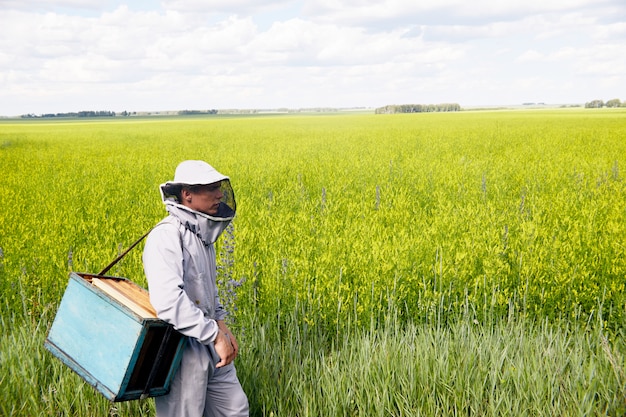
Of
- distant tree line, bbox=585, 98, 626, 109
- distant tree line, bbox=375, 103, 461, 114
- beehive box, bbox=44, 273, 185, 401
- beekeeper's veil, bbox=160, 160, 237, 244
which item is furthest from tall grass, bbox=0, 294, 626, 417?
distant tree line, bbox=585, 98, 626, 109

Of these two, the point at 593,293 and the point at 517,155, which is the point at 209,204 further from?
the point at 517,155

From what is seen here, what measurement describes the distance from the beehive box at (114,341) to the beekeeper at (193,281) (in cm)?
8

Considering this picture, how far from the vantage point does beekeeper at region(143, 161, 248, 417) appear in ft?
7.08

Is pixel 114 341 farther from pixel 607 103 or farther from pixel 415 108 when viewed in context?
pixel 607 103

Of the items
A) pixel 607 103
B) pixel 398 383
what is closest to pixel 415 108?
pixel 607 103

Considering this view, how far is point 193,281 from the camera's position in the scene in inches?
92.7

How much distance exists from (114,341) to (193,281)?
402 mm

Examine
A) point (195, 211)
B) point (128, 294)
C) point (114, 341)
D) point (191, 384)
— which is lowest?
point (191, 384)

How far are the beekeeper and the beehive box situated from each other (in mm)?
84

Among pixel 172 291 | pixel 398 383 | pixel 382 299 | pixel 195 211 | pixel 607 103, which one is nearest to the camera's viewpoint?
pixel 172 291

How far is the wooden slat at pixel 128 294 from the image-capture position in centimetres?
218

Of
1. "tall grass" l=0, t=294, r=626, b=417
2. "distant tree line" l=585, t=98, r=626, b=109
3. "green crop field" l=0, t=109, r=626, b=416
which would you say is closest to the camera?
"tall grass" l=0, t=294, r=626, b=417

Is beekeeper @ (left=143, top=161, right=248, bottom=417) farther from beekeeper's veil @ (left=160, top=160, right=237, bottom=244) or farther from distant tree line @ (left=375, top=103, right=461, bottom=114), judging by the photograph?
distant tree line @ (left=375, top=103, right=461, bottom=114)

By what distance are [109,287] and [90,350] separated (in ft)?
0.89
